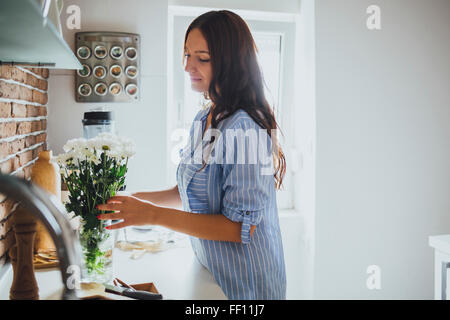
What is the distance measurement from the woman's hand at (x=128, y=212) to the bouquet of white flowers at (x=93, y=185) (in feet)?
0.07

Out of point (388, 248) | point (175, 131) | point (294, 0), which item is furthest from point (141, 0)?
point (388, 248)

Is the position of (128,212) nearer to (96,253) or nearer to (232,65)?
(96,253)

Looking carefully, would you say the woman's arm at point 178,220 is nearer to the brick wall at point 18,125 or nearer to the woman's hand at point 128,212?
the woman's hand at point 128,212

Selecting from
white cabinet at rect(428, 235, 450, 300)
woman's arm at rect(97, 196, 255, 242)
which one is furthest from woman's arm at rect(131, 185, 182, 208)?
white cabinet at rect(428, 235, 450, 300)

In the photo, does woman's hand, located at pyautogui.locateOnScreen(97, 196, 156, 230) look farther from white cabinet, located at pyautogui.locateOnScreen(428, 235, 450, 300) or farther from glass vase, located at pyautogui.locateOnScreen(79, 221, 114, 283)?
white cabinet, located at pyautogui.locateOnScreen(428, 235, 450, 300)

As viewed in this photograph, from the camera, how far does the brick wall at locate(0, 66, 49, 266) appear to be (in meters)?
1.12

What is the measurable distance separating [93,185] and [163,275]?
1.08 feet

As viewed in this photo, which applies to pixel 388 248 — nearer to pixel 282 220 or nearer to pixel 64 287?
pixel 282 220

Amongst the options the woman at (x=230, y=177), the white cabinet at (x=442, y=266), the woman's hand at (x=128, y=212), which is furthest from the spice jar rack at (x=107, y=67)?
the white cabinet at (x=442, y=266)

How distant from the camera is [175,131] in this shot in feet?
7.09

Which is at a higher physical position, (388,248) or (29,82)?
(29,82)

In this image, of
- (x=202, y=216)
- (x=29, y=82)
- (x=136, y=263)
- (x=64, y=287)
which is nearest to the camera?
(x=64, y=287)

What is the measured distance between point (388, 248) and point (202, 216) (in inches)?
62.7

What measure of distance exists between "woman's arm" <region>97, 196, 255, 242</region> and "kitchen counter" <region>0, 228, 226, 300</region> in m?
0.13
